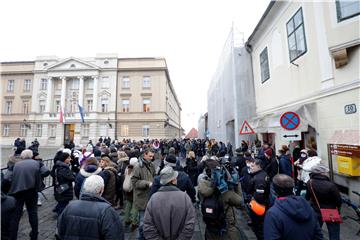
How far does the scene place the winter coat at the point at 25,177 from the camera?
3430 mm

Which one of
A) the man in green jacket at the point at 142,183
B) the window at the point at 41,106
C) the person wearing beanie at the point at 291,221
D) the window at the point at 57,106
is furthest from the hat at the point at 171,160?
the window at the point at 41,106

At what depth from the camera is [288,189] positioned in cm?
205

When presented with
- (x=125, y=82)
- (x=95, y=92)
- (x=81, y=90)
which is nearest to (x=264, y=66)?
(x=125, y=82)

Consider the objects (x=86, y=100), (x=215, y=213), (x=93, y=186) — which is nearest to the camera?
(x=93, y=186)

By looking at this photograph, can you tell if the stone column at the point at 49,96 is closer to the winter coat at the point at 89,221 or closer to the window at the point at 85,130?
the window at the point at 85,130

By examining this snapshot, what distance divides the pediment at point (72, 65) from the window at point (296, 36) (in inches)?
1189

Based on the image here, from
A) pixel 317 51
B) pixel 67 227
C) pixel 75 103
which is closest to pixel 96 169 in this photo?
pixel 67 227

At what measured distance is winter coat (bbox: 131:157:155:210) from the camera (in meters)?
3.53

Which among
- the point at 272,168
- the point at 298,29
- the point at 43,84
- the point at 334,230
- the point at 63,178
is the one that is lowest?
the point at 334,230

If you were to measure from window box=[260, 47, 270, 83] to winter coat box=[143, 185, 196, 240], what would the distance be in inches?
427

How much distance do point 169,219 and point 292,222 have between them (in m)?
1.34

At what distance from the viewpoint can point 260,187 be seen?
3.03 meters

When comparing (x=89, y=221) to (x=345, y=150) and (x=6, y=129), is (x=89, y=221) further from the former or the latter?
(x=6, y=129)

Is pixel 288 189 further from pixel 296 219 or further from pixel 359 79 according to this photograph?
pixel 359 79
